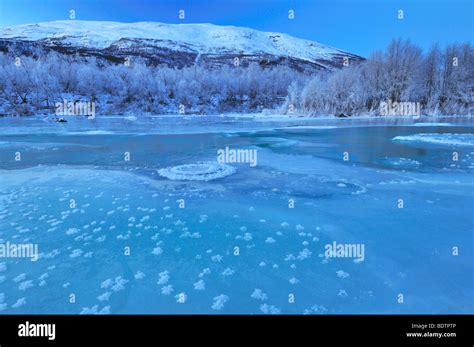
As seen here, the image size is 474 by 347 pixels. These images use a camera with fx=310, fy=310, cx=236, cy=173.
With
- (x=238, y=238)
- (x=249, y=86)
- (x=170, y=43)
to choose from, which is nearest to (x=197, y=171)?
(x=238, y=238)

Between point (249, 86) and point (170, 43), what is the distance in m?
66.8

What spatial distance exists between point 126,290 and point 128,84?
69.4 m

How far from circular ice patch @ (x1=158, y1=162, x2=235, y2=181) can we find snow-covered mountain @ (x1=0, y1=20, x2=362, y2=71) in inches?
3610

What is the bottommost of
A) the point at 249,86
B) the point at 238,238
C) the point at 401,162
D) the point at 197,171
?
the point at 238,238

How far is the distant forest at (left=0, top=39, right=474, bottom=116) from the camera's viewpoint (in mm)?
42656

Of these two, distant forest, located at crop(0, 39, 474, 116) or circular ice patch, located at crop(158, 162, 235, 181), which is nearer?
circular ice patch, located at crop(158, 162, 235, 181)

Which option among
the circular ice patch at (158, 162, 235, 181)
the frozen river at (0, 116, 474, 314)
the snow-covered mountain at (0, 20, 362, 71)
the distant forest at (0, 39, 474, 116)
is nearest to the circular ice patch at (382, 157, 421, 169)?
the frozen river at (0, 116, 474, 314)

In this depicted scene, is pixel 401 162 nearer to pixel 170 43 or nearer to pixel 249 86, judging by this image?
pixel 249 86

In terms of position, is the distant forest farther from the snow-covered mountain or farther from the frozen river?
the snow-covered mountain

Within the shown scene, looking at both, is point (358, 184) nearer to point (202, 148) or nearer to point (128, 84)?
point (202, 148)

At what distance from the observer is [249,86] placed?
7462 cm

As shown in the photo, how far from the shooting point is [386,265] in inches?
154
